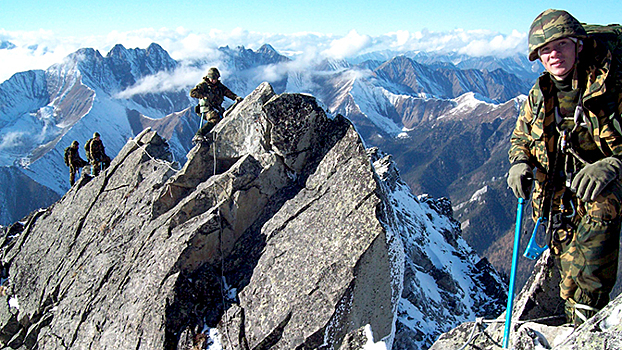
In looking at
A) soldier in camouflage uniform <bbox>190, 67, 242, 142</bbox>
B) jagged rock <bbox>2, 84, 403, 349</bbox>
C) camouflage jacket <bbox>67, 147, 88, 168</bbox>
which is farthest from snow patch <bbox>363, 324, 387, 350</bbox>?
camouflage jacket <bbox>67, 147, 88, 168</bbox>

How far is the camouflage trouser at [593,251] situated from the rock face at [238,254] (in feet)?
20.0

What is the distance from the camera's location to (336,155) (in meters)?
15.6

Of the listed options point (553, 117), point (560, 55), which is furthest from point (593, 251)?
point (560, 55)

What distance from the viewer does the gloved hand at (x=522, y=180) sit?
7820 millimetres

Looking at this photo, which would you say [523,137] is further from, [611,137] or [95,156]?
[95,156]

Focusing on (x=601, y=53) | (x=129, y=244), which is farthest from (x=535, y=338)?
(x=129, y=244)

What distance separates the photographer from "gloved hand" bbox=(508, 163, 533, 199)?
7820mm

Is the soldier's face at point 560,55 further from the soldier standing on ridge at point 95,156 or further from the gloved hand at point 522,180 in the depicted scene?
the soldier standing on ridge at point 95,156

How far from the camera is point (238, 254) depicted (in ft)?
52.2

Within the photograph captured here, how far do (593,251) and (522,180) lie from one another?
1837 millimetres

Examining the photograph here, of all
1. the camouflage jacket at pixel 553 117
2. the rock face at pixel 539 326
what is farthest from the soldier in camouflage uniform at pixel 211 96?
the rock face at pixel 539 326

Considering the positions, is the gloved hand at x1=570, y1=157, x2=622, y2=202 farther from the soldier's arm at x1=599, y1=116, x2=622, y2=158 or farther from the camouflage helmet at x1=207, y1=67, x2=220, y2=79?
the camouflage helmet at x1=207, y1=67, x2=220, y2=79

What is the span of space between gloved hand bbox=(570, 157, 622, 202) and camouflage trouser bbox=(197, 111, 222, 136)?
55.1ft

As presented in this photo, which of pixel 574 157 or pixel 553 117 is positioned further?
pixel 553 117
